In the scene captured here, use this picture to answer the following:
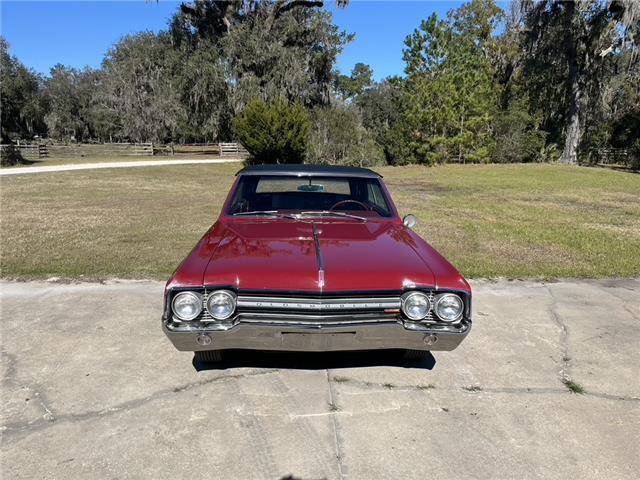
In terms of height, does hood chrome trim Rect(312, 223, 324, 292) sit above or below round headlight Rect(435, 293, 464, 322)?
above

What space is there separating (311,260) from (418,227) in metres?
6.78

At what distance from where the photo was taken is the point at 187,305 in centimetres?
297

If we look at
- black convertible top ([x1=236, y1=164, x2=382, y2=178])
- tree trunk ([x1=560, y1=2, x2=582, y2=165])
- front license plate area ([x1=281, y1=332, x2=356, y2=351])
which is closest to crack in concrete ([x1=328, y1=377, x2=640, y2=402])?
front license plate area ([x1=281, y1=332, x2=356, y2=351])

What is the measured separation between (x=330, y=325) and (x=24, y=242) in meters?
7.09

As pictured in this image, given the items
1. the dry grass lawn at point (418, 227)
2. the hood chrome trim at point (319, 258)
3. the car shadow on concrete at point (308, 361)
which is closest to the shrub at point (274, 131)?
the dry grass lawn at point (418, 227)

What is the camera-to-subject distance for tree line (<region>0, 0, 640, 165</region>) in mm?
24188

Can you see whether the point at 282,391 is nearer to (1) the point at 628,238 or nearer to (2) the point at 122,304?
(2) the point at 122,304

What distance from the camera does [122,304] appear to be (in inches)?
199

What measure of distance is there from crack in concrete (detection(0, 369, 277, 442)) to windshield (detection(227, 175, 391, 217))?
148 cm

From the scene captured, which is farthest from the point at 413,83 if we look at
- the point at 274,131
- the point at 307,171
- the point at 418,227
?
the point at 307,171

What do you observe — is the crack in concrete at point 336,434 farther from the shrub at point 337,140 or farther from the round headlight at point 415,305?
the shrub at point 337,140

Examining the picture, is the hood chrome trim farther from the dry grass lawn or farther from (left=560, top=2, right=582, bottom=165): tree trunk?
(left=560, top=2, right=582, bottom=165): tree trunk

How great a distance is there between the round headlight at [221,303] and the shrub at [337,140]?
766 inches

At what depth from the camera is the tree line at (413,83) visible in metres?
24.2
